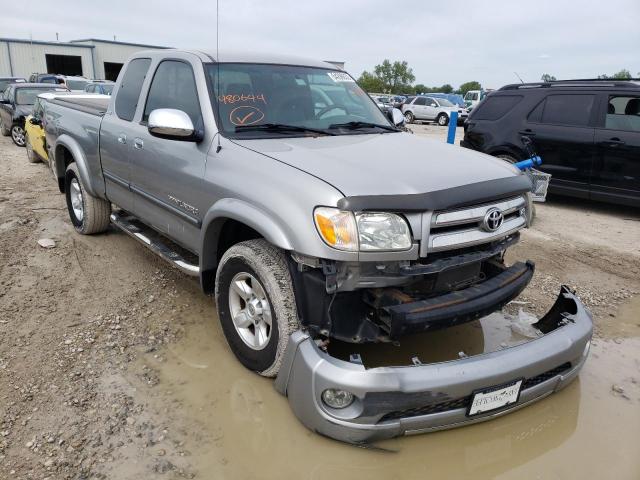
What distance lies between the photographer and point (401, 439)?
254 cm

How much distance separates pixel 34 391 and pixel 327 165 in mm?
2054

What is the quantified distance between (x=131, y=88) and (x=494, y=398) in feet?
12.0

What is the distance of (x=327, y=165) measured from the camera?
2.62 m

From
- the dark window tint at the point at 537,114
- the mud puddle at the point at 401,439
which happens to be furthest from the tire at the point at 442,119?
the mud puddle at the point at 401,439

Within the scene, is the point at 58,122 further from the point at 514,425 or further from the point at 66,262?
the point at 514,425

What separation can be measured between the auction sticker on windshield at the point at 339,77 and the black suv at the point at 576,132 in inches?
172

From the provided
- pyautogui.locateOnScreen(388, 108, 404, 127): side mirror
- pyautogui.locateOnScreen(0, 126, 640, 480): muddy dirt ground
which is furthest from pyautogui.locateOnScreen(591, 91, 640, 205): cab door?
pyautogui.locateOnScreen(388, 108, 404, 127): side mirror

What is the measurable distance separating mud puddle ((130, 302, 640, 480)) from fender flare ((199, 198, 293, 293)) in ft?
2.00

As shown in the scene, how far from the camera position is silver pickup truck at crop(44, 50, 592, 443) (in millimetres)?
2318

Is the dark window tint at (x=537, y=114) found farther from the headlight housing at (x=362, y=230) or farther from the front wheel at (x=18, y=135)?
the front wheel at (x=18, y=135)

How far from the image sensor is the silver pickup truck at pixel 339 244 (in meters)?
2.32

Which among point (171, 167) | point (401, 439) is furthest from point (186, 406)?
point (171, 167)

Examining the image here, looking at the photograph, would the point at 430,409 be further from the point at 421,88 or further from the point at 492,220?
the point at 421,88

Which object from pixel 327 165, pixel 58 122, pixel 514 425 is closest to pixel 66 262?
pixel 58 122
